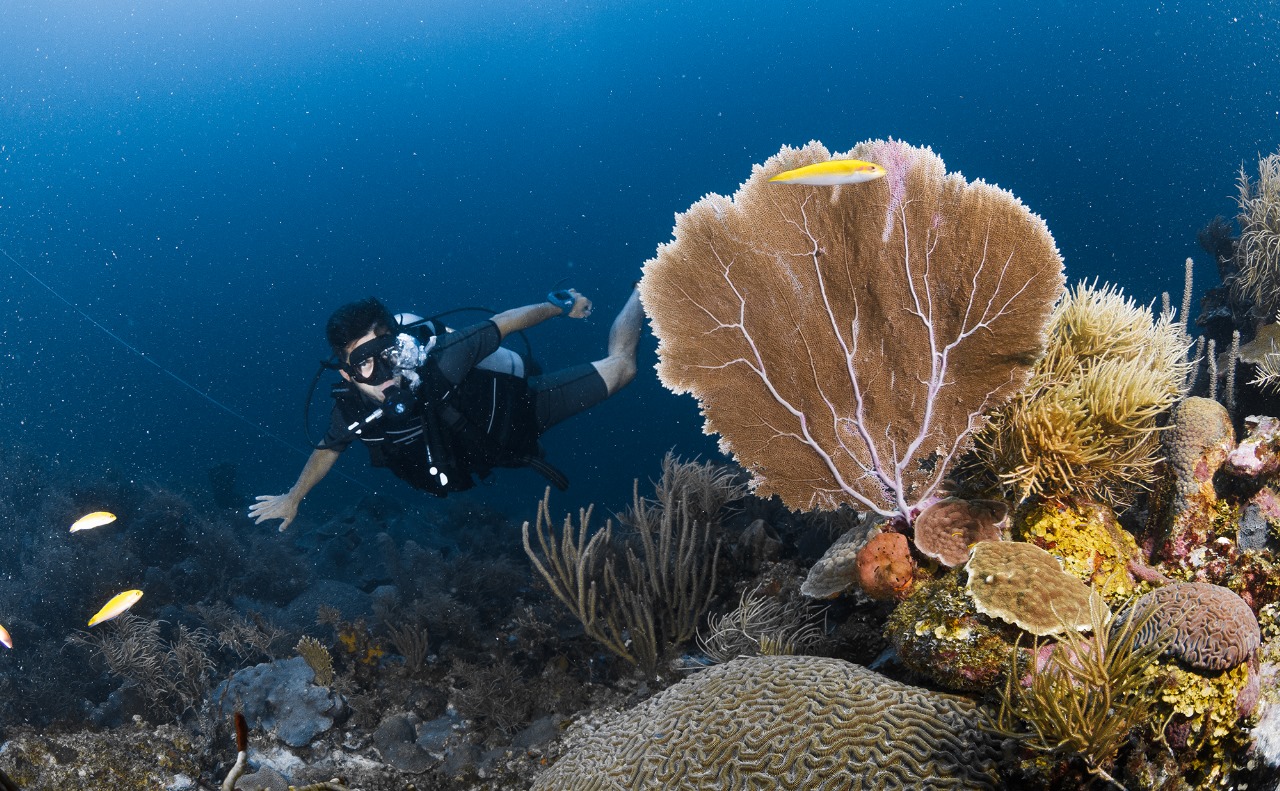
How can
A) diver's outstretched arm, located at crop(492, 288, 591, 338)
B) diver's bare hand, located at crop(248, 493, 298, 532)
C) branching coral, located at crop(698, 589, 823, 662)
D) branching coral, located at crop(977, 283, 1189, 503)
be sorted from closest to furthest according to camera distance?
branching coral, located at crop(977, 283, 1189, 503) < branching coral, located at crop(698, 589, 823, 662) < diver's bare hand, located at crop(248, 493, 298, 532) < diver's outstretched arm, located at crop(492, 288, 591, 338)

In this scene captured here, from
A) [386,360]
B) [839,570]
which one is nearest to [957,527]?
[839,570]

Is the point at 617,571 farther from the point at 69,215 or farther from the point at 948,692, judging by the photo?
the point at 69,215

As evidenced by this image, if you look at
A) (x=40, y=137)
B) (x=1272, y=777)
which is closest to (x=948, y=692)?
(x=1272, y=777)

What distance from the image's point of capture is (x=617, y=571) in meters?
6.47

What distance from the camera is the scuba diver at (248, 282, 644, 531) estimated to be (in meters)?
6.20

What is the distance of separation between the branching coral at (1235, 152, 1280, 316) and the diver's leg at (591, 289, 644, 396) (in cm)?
623

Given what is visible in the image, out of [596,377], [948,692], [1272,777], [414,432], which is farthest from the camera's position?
[596,377]

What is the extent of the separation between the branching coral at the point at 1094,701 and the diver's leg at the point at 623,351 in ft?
22.6

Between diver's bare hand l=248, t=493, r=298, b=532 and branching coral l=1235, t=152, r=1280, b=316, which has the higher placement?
branching coral l=1235, t=152, r=1280, b=316

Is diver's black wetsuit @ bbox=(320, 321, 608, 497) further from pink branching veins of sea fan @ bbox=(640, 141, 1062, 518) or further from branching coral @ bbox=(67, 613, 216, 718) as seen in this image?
pink branching veins of sea fan @ bbox=(640, 141, 1062, 518)

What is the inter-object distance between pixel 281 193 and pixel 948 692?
90.0m

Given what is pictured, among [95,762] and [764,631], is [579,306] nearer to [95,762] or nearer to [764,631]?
[764,631]

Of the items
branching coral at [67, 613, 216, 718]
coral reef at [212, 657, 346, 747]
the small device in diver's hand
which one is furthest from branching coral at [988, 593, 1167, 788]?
branching coral at [67, 613, 216, 718]

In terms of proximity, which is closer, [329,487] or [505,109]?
[329,487]
